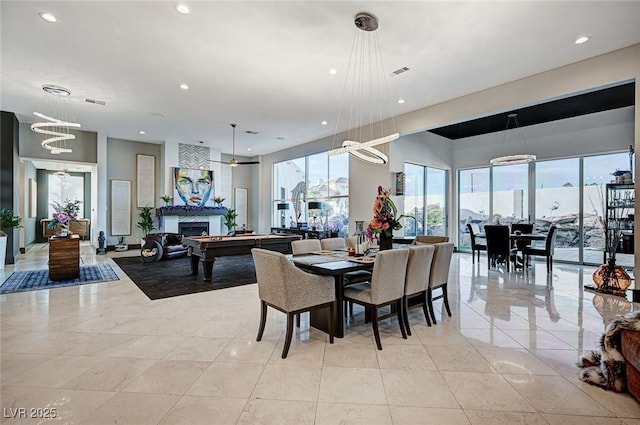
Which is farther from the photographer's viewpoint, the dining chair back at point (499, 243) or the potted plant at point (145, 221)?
the potted plant at point (145, 221)

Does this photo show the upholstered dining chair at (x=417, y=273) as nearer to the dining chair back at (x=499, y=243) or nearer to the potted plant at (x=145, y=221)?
the dining chair back at (x=499, y=243)

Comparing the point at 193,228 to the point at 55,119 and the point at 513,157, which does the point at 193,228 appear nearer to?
the point at 55,119

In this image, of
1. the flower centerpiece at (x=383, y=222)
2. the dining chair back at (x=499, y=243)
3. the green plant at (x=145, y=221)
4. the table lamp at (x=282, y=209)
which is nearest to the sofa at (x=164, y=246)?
the green plant at (x=145, y=221)

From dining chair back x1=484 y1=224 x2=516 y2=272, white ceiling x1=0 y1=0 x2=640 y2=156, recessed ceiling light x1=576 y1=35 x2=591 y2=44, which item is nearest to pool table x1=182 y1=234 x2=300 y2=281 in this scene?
white ceiling x1=0 y1=0 x2=640 y2=156

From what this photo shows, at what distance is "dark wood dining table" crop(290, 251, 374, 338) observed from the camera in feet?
9.86

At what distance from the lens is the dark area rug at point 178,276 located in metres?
5.03

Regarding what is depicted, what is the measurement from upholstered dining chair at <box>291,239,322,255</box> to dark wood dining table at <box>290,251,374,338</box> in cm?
44

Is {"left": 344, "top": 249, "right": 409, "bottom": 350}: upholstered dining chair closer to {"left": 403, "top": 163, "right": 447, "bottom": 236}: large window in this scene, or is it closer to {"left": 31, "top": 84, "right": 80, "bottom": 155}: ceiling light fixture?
{"left": 403, "top": 163, "right": 447, "bottom": 236}: large window

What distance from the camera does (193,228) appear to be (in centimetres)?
1052

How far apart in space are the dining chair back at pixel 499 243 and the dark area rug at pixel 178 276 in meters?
5.02

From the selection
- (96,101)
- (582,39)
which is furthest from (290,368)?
(96,101)

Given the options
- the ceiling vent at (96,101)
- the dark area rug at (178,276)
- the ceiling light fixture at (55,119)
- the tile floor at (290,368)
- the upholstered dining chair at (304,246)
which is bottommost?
the tile floor at (290,368)

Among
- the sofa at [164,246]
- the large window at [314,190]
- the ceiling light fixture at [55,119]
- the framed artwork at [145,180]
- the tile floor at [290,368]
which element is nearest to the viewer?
the tile floor at [290,368]

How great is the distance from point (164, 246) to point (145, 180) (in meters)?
3.71
